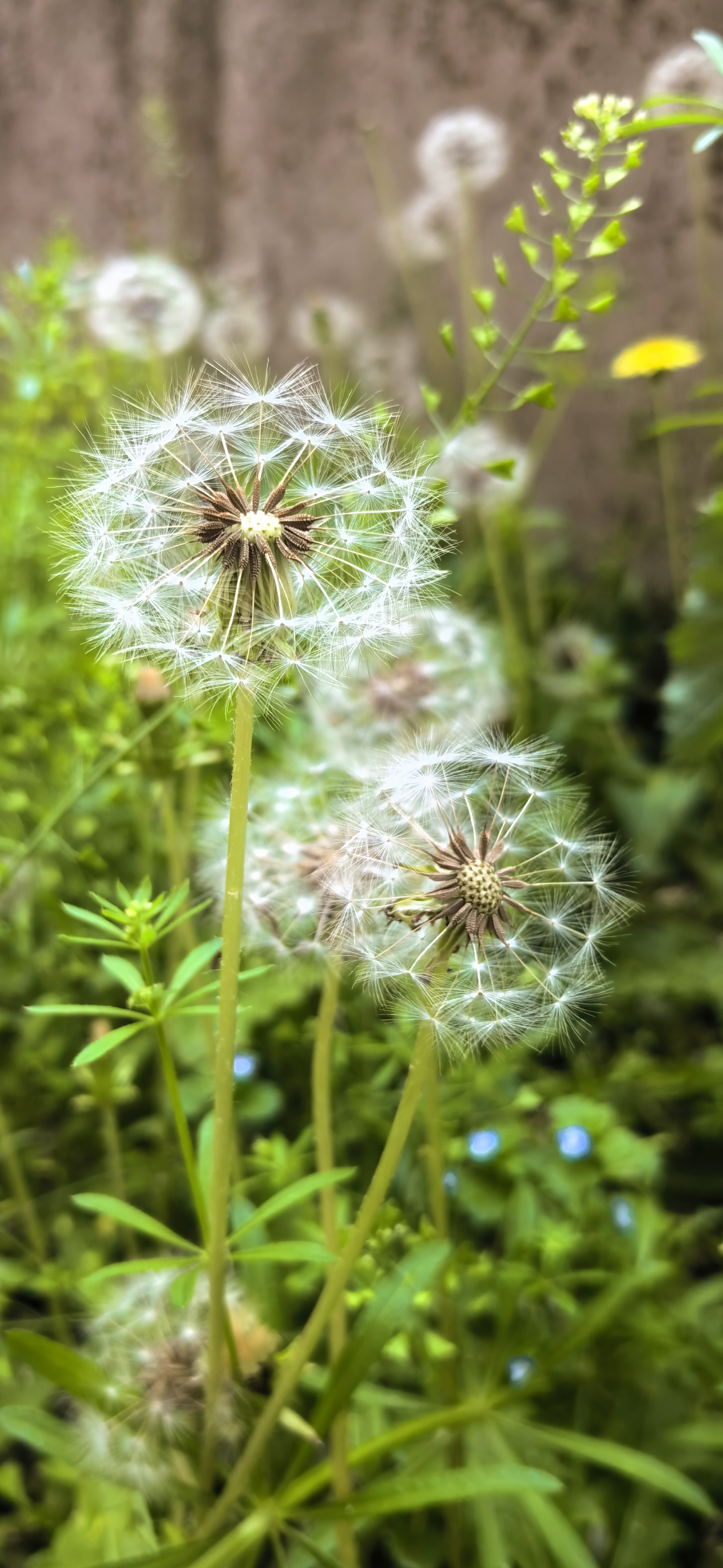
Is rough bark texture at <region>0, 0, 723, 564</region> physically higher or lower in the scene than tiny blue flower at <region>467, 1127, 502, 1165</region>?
higher

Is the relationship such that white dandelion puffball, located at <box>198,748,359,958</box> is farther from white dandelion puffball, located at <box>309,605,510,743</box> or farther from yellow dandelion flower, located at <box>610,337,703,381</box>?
yellow dandelion flower, located at <box>610,337,703,381</box>

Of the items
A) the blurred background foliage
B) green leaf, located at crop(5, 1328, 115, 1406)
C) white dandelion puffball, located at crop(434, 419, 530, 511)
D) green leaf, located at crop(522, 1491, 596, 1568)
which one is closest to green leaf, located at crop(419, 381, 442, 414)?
the blurred background foliage

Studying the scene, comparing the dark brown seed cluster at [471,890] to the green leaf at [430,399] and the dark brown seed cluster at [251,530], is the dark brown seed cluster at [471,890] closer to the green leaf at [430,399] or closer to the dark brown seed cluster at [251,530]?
the dark brown seed cluster at [251,530]

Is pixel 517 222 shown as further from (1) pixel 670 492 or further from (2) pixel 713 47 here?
(1) pixel 670 492

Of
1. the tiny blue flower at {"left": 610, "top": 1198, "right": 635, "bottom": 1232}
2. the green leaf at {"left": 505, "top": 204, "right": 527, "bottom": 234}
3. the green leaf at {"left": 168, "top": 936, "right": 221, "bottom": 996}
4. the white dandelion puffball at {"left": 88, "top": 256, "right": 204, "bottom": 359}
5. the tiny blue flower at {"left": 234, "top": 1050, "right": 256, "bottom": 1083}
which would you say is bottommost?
the tiny blue flower at {"left": 610, "top": 1198, "right": 635, "bottom": 1232}

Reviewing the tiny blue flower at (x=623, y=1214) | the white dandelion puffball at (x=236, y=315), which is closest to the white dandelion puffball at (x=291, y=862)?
the tiny blue flower at (x=623, y=1214)

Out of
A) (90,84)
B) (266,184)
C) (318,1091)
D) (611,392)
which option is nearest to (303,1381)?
(318,1091)

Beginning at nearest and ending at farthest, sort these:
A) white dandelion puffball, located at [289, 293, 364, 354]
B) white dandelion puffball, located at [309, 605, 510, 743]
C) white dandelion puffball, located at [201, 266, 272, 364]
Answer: white dandelion puffball, located at [309, 605, 510, 743], white dandelion puffball, located at [289, 293, 364, 354], white dandelion puffball, located at [201, 266, 272, 364]

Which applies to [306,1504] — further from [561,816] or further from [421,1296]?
[561,816]
